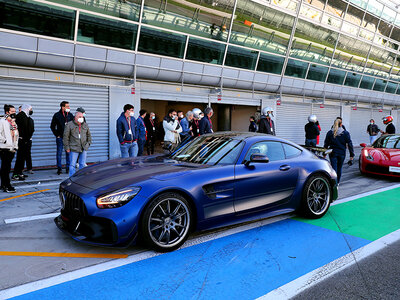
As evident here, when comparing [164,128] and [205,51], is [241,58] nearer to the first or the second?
[205,51]

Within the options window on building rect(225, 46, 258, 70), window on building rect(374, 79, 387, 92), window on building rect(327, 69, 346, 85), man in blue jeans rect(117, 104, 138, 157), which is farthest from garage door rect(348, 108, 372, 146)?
man in blue jeans rect(117, 104, 138, 157)

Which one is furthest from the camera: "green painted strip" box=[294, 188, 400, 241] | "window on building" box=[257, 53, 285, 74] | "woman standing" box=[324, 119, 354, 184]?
"window on building" box=[257, 53, 285, 74]

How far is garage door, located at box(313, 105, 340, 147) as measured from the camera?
69.2ft

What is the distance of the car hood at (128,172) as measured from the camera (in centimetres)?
365

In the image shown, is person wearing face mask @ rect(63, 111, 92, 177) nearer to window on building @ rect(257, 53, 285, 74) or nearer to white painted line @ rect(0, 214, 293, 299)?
white painted line @ rect(0, 214, 293, 299)

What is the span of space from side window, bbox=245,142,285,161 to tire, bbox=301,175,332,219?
0.63 metres

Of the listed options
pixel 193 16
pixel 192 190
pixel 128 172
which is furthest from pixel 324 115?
pixel 128 172

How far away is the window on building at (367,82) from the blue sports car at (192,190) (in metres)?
21.0

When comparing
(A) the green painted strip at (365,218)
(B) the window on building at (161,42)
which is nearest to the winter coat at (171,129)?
(B) the window on building at (161,42)

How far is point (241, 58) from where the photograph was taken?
1525 cm

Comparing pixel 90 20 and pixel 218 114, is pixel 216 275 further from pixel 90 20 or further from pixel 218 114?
pixel 218 114

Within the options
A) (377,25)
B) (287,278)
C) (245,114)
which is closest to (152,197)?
(287,278)

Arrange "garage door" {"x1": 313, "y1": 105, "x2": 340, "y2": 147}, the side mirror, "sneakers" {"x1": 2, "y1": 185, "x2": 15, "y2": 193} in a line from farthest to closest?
"garage door" {"x1": 313, "y1": 105, "x2": 340, "y2": 147}, "sneakers" {"x1": 2, "y1": 185, "x2": 15, "y2": 193}, the side mirror

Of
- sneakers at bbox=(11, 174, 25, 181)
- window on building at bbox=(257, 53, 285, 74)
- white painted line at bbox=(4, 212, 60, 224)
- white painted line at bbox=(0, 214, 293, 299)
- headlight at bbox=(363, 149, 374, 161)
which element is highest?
window on building at bbox=(257, 53, 285, 74)
